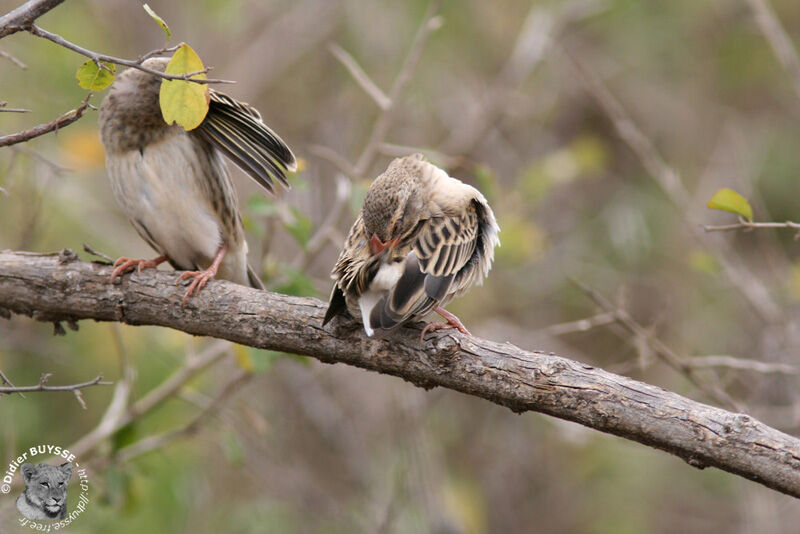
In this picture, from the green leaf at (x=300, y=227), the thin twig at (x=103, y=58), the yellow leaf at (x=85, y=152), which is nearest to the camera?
the thin twig at (x=103, y=58)

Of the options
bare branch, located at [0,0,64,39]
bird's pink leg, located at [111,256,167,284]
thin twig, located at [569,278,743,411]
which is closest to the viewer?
bare branch, located at [0,0,64,39]

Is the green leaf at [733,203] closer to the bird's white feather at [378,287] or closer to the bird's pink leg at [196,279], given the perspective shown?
the bird's white feather at [378,287]

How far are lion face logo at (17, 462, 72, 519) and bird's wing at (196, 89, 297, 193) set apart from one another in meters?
1.67

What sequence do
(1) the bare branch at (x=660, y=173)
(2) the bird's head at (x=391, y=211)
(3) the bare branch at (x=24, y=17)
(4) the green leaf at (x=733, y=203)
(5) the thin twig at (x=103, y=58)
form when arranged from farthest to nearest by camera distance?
1. (1) the bare branch at (x=660, y=173)
2. (2) the bird's head at (x=391, y=211)
3. (4) the green leaf at (x=733, y=203)
4. (3) the bare branch at (x=24, y=17)
5. (5) the thin twig at (x=103, y=58)

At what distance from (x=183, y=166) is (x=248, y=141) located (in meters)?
0.47

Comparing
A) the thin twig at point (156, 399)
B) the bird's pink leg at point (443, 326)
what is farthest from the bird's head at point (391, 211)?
the thin twig at point (156, 399)

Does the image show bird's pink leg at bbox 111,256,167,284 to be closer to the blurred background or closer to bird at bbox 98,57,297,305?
bird at bbox 98,57,297,305

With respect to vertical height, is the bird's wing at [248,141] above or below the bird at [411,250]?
above

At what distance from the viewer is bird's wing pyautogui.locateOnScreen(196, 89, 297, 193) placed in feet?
13.8

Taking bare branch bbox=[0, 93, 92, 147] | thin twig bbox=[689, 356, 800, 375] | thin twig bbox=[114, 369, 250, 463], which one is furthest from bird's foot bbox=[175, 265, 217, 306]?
thin twig bbox=[689, 356, 800, 375]

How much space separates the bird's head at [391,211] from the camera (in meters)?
3.81

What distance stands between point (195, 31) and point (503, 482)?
5.99m

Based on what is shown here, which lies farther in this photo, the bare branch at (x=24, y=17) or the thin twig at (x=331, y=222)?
the thin twig at (x=331, y=222)

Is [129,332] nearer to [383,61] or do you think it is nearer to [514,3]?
[383,61]
